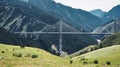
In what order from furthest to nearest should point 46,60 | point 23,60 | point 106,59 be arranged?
point 106,59, point 46,60, point 23,60

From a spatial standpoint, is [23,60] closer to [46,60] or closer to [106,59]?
[46,60]

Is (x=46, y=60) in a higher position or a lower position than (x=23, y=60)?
lower

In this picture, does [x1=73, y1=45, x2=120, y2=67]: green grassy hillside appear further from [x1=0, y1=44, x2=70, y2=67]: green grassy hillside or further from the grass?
[x1=0, y1=44, x2=70, y2=67]: green grassy hillside

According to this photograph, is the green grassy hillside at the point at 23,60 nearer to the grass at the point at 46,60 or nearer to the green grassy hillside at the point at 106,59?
the grass at the point at 46,60

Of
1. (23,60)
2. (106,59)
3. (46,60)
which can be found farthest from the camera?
(106,59)

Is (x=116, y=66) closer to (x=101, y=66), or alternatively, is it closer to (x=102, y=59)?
(x=101, y=66)

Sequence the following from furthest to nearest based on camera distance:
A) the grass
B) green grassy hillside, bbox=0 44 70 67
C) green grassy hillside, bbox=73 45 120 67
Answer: green grassy hillside, bbox=73 45 120 67
the grass
green grassy hillside, bbox=0 44 70 67

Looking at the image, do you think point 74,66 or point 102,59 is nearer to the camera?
point 74,66

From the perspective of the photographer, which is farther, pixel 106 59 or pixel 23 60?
pixel 106 59

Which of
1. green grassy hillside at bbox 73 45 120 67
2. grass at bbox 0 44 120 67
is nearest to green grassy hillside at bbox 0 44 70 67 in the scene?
grass at bbox 0 44 120 67

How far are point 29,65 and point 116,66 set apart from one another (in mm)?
8386

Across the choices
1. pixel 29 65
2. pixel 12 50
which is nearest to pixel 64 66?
pixel 29 65

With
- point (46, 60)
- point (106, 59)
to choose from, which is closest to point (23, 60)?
point (46, 60)

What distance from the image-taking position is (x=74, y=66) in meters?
30.9
